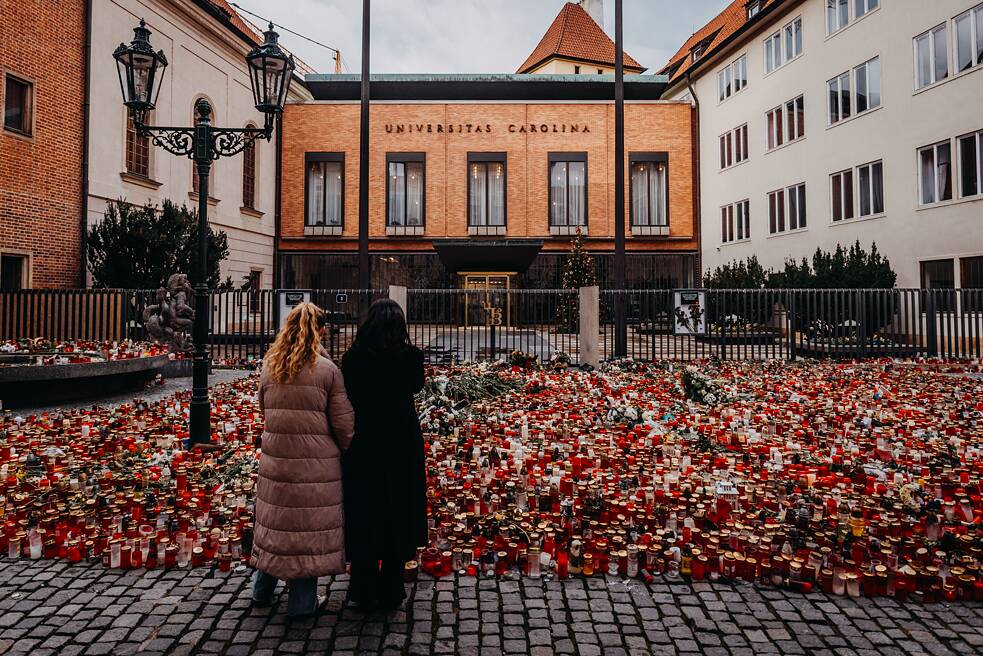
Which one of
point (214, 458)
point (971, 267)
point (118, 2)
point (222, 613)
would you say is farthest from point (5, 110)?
point (971, 267)

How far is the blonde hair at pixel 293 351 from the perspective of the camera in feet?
9.32

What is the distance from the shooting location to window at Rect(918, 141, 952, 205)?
1697 cm

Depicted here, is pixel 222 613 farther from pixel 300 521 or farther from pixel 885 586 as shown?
pixel 885 586

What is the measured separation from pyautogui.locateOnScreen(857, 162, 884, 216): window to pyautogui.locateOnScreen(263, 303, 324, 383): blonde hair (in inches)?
867

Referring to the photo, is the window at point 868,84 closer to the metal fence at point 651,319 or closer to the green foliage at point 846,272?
the green foliage at point 846,272

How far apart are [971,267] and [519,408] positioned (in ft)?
52.3

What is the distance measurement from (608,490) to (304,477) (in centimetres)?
267

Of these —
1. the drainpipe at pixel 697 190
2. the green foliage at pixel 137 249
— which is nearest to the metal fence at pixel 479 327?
the green foliage at pixel 137 249

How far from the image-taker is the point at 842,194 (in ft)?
69.1

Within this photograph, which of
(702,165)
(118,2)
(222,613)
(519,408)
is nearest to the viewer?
(222,613)

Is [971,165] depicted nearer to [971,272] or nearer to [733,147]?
[971,272]

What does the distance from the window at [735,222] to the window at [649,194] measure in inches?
117

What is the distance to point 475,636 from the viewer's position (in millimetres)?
2768

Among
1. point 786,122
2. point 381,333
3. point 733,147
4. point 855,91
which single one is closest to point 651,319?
point 381,333
